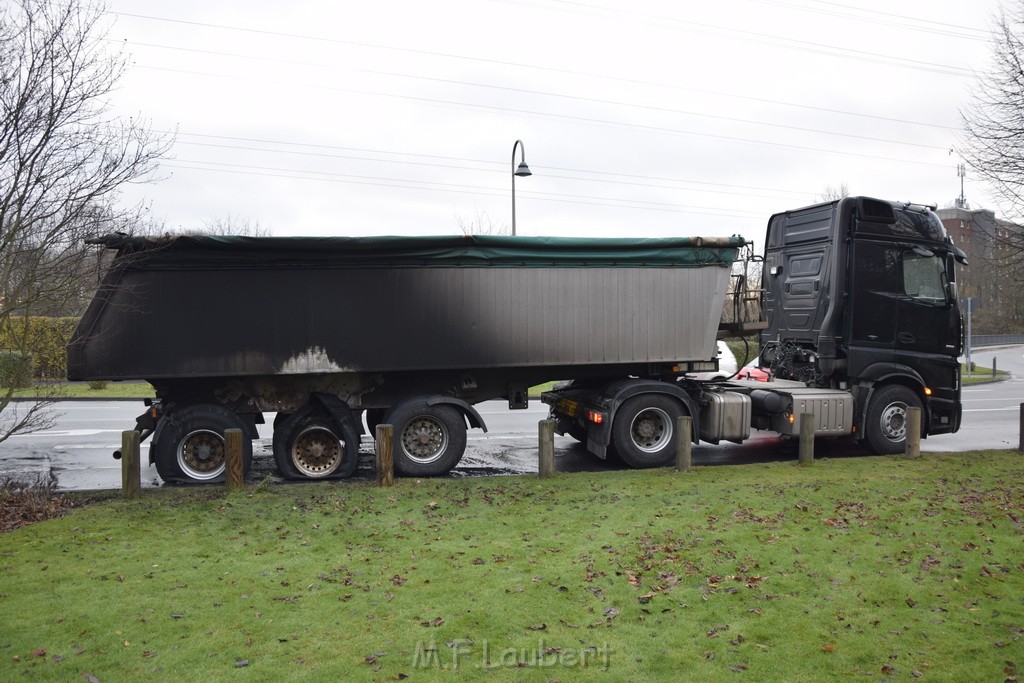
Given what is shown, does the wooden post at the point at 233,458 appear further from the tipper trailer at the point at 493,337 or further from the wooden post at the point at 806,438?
the wooden post at the point at 806,438

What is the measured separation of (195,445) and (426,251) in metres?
3.70

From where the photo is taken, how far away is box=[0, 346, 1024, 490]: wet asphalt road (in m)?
11.2

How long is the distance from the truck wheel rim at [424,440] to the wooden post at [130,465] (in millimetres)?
3113

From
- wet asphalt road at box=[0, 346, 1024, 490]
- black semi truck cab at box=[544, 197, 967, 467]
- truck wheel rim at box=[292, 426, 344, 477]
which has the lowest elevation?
wet asphalt road at box=[0, 346, 1024, 490]

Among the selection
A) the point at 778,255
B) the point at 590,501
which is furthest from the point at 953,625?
the point at 778,255

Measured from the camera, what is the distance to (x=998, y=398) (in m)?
22.2

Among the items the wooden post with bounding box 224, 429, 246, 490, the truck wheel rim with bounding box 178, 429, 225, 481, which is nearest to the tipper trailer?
the truck wheel rim with bounding box 178, 429, 225, 481

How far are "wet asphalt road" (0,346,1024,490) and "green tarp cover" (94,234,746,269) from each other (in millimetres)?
2804

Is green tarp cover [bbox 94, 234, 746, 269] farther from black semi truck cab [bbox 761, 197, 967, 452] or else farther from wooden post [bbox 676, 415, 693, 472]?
wooden post [bbox 676, 415, 693, 472]

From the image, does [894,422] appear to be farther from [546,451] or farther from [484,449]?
[484,449]

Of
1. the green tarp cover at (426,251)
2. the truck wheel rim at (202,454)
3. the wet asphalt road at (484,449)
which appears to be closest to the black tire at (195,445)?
the truck wheel rim at (202,454)

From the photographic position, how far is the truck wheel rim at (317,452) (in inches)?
397

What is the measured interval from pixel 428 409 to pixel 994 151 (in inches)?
381

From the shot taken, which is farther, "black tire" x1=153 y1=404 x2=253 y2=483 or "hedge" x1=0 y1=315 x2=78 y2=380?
"black tire" x1=153 y1=404 x2=253 y2=483
